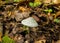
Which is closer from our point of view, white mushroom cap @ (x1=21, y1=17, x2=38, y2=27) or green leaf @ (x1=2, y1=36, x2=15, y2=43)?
green leaf @ (x1=2, y1=36, x2=15, y2=43)

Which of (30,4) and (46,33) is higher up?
(30,4)

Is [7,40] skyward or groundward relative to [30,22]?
groundward

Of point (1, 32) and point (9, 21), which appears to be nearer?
point (1, 32)

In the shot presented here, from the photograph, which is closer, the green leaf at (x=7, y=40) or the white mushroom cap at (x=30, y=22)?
the green leaf at (x=7, y=40)

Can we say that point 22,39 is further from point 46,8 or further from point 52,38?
point 46,8

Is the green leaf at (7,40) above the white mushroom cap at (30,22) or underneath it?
underneath

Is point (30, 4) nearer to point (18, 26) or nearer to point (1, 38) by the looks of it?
point (18, 26)

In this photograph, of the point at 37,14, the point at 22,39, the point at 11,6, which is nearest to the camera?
the point at 22,39

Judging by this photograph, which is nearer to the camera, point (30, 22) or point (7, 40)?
point (7, 40)

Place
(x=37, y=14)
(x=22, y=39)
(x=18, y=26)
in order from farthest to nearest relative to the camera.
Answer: (x=37, y=14)
(x=18, y=26)
(x=22, y=39)

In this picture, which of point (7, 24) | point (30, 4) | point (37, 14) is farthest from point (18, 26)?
point (30, 4)

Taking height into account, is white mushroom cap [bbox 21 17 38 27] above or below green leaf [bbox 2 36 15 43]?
above
